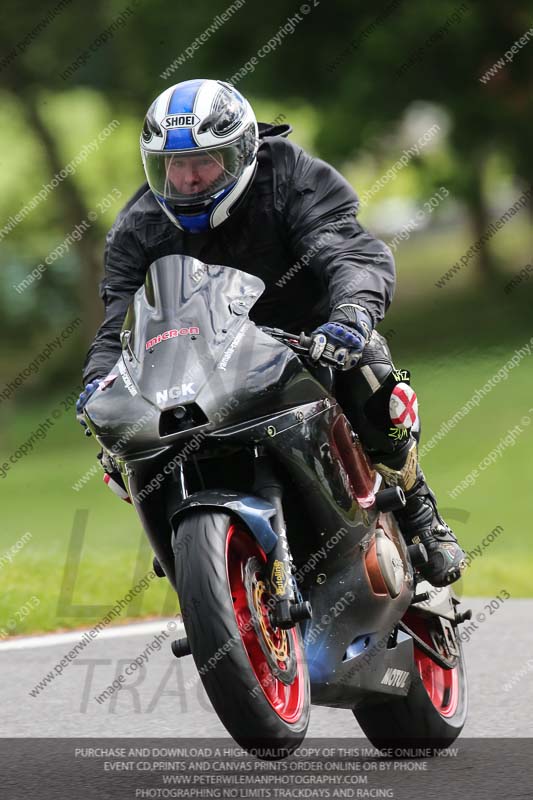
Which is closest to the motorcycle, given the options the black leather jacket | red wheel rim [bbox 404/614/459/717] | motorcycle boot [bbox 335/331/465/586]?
motorcycle boot [bbox 335/331/465/586]

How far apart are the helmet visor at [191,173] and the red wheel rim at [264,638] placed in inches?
45.8

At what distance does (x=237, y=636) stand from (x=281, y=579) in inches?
11.1

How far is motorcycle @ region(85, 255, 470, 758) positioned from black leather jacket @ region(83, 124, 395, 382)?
42 cm

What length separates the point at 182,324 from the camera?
449cm

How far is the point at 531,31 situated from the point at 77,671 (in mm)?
21834

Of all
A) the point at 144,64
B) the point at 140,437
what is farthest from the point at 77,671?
the point at 144,64

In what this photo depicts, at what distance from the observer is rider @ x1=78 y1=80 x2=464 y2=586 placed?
15.9 feet

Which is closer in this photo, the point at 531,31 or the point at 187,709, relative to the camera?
the point at 187,709

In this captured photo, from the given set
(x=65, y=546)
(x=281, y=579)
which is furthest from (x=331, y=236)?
(x=65, y=546)

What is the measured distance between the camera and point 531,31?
26562 millimetres

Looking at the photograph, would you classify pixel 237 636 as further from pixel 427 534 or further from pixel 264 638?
pixel 427 534

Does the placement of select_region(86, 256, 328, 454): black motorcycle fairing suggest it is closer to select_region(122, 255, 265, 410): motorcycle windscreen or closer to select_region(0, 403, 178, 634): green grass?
select_region(122, 255, 265, 410): motorcycle windscreen

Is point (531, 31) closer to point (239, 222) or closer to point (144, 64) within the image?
point (144, 64)

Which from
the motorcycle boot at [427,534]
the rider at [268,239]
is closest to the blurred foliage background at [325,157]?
the motorcycle boot at [427,534]
